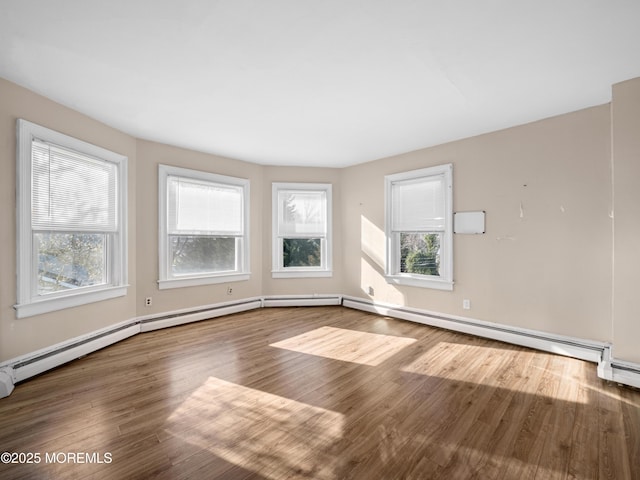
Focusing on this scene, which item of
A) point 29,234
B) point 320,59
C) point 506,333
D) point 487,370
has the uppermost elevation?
point 320,59

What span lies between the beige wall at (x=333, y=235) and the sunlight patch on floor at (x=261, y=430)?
2970 millimetres

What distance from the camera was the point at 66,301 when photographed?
3.05m

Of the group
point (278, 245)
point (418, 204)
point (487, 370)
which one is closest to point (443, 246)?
point (418, 204)

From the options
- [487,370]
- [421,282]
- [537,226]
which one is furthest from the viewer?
[421,282]

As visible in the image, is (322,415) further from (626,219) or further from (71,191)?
(71,191)

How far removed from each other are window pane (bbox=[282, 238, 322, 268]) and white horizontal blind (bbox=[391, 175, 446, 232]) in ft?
5.02

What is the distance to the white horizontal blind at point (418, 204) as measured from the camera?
430 cm

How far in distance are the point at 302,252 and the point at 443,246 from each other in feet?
8.19

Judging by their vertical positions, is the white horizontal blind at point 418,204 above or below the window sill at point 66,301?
above

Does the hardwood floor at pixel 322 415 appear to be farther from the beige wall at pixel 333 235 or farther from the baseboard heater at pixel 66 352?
the beige wall at pixel 333 235

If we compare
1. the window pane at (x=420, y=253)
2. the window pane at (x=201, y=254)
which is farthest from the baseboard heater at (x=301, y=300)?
the window pane at (x=420, y=253)

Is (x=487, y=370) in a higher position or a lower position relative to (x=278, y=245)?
lower

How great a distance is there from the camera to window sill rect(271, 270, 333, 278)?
5.40 metres

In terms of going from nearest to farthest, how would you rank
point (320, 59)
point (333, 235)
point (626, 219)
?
point (320, 59) < point (626, 219) < point (333, 235)
